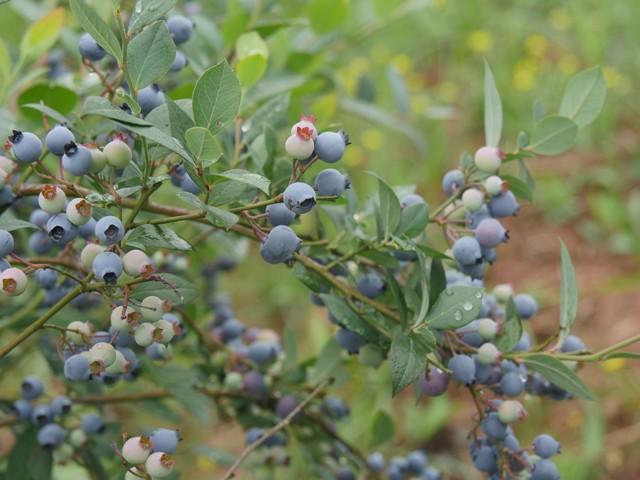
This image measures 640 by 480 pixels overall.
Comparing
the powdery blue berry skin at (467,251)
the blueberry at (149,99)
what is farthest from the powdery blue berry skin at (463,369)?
the blueberry at (149,99)

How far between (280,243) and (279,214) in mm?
29

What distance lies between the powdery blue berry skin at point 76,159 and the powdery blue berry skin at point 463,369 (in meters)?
0.45

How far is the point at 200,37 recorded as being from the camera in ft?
→ 4.57

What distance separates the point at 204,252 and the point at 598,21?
2.53 meters

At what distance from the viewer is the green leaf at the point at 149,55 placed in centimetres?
82

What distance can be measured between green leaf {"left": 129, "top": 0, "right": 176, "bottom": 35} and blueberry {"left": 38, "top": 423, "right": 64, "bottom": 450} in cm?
60

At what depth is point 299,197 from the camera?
0.78 metres

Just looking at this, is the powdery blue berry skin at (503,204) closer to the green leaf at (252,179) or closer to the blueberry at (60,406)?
the green leaf at (252,179)

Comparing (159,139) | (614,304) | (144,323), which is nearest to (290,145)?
(159,139)

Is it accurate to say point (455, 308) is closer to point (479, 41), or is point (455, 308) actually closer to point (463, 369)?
point (463, 369)

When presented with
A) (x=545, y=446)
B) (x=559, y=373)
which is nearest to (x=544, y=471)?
(x=545, y=446)

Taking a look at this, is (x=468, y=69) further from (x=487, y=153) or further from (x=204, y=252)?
(x=487, y=153)

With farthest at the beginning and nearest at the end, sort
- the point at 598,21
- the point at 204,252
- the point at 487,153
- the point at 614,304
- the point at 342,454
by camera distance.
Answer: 1. the point at 598,21
2. the point at 614,304
3. the point at 204,252
4. the point at 342,454
5. the point at 487,153

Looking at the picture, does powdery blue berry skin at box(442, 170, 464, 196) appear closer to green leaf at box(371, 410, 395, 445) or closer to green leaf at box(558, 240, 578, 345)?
green leaf at box(558, 240, 578, 345)
